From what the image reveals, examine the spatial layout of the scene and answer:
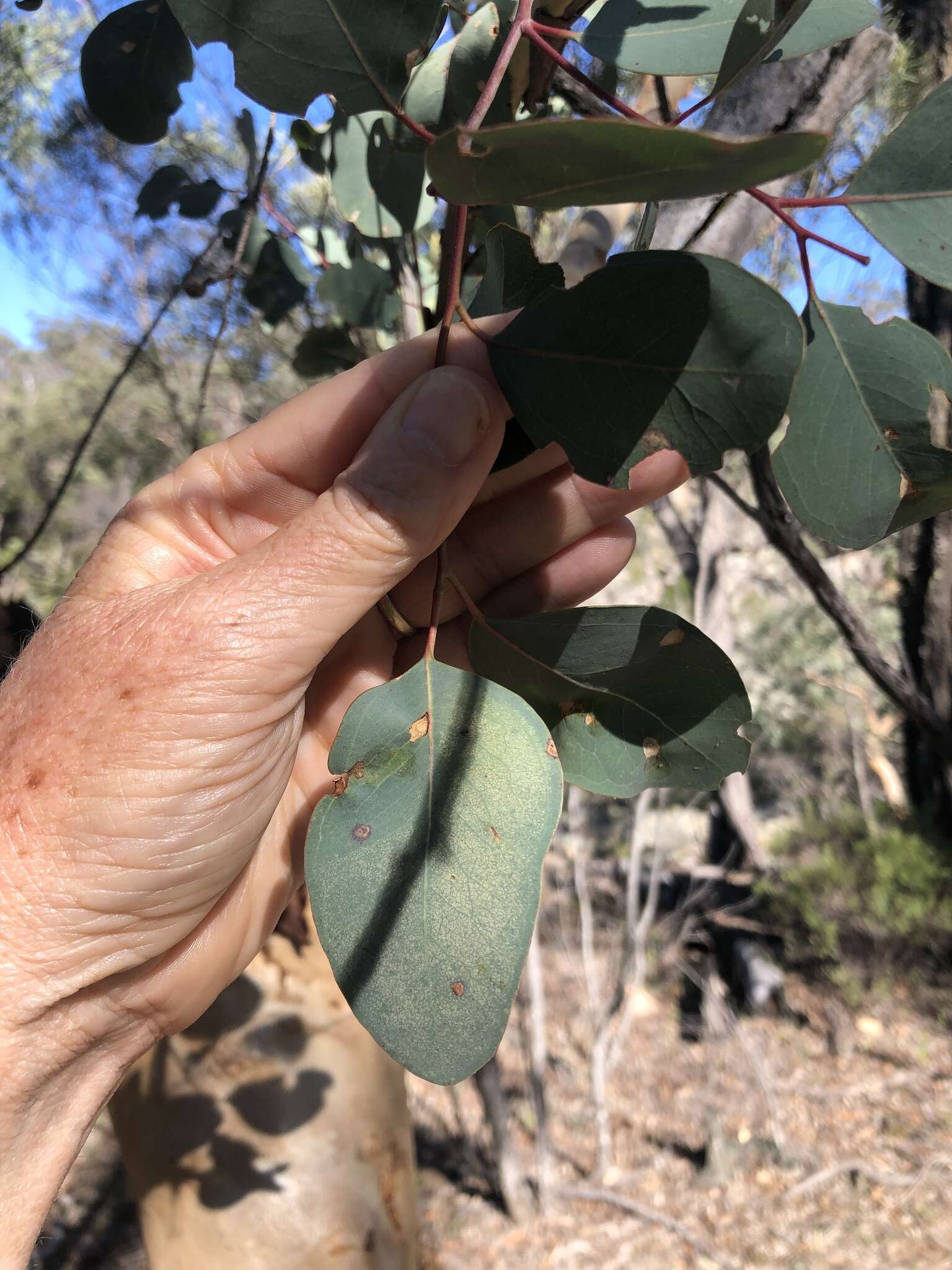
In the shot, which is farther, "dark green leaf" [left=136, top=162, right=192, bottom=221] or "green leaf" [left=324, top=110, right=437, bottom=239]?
"dark green leaf" [left=136, top=162, right=192, bottom=221]

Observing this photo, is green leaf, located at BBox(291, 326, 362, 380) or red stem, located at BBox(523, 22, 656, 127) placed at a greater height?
red stem, located at BBox(523, 22, 656, 127)

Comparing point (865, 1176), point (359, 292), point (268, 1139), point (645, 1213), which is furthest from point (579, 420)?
point (865, 1176)

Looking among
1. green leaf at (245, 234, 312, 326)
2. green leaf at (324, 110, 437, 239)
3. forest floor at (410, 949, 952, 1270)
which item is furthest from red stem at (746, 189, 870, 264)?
forest floor at (410, 949, 952, 1270)

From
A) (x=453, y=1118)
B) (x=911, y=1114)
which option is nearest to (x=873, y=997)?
(x=911, y=1114)

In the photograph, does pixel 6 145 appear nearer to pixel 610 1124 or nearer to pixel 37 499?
pixel 610 1124

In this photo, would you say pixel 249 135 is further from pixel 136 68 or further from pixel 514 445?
pixel 514 445

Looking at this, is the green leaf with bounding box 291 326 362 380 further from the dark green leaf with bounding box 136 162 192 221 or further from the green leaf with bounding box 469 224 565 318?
the green leaf with bounding box 469 224 565 318
